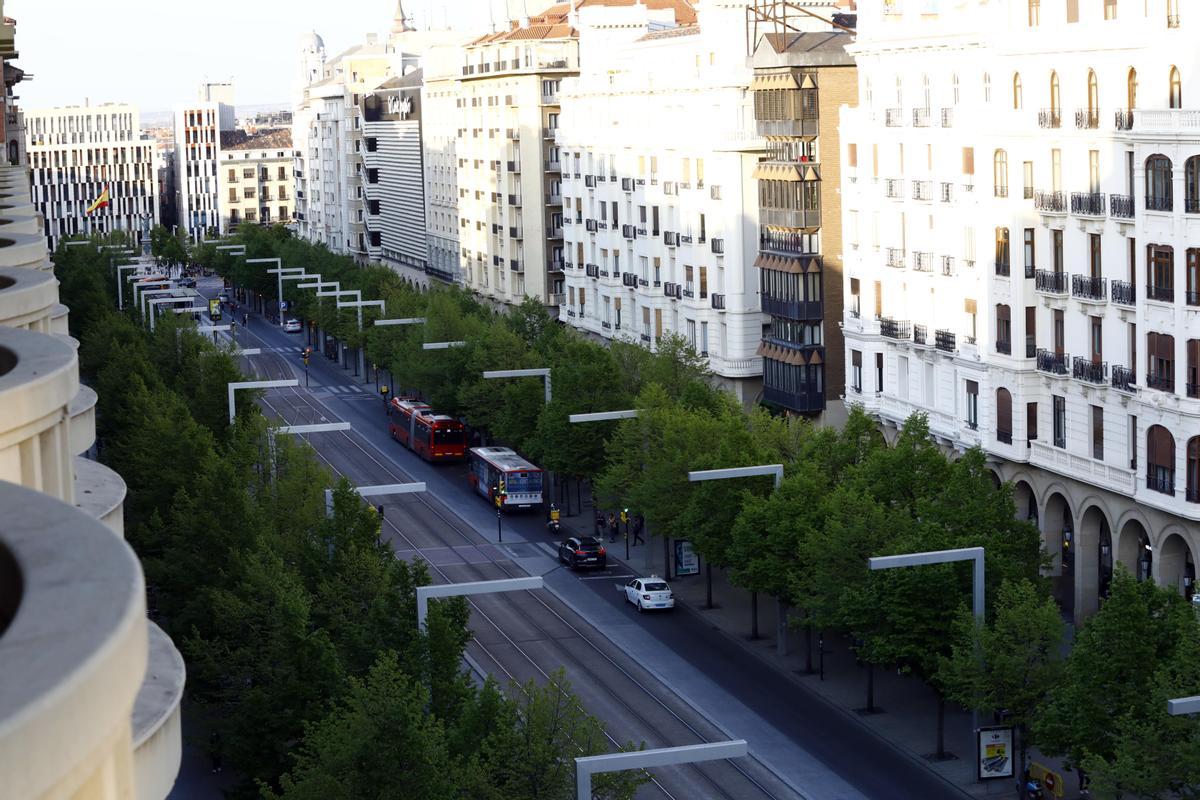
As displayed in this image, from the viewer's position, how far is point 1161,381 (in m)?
69.8

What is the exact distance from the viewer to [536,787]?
148 ft

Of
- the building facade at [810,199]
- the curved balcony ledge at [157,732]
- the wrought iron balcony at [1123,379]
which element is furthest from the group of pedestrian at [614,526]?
the curved balcony ledge at [157,732]

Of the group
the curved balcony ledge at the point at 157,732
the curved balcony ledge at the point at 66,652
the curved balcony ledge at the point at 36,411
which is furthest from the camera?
the curved balcony ledge at the point at 157,732

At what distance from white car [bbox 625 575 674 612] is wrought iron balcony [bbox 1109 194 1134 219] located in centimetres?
2311

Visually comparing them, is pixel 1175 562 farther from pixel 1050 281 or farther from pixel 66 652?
pixel 66 652

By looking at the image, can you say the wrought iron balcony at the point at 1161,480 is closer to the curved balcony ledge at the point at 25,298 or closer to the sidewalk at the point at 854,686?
the sidewalk at the point at 854,686

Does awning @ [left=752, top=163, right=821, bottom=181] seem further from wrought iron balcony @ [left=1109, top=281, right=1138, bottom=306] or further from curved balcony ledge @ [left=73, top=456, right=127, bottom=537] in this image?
curved balcony ledge @ [left=73, top=456, right=127, bottom=537]

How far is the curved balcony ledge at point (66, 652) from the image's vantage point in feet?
32.0

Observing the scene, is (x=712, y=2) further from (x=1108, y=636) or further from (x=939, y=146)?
(x=1108, y=636)

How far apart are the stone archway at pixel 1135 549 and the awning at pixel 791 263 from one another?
33.4 meters

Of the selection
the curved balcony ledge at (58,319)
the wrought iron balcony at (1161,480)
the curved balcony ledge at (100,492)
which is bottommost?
the wrought iron balcony at (1161,480)

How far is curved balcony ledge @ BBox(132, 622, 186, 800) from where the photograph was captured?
21391 mm

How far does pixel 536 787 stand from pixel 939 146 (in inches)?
1940

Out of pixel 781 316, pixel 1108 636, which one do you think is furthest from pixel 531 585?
pixel 781 316
